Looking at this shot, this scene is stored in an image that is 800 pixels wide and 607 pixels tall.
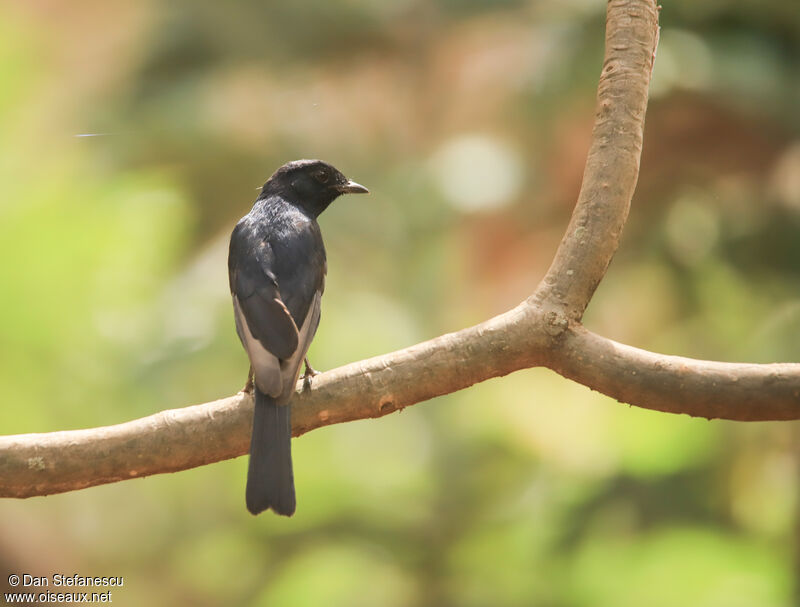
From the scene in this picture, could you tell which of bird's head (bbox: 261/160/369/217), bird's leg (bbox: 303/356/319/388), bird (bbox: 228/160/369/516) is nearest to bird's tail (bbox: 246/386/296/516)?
bird (bbox: 228/160/369/516)

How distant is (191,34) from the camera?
26.3ft

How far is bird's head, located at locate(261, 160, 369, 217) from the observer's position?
3.83 meters

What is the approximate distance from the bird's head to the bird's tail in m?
1.30

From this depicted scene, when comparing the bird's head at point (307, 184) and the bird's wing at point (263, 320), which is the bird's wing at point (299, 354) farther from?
the bird's head at point (307, 184)

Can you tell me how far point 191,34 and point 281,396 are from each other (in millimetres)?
6082

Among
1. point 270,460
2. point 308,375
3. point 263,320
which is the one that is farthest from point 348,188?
point 270,460

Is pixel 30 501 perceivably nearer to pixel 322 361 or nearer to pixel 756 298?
pixel 322 361

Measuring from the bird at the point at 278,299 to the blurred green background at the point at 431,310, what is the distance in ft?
8.36

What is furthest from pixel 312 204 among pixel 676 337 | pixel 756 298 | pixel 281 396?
pixel 756 298

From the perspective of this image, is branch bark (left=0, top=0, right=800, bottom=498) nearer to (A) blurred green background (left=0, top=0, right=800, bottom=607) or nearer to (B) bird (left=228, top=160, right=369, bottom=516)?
(B) bird (left=228, top=160, right=369, bottom=516)

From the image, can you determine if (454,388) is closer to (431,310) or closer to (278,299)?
(278,299)

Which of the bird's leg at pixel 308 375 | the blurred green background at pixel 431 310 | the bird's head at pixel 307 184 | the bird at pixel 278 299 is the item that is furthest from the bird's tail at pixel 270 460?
the blurred green background at pixel 431 310

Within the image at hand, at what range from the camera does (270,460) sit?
2.68m

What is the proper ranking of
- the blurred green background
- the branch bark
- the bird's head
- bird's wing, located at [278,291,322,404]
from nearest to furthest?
1. the branch bark
2. bird's wing, located at [278,291,322,404]
3. the bird's head
4. the blurred green background
